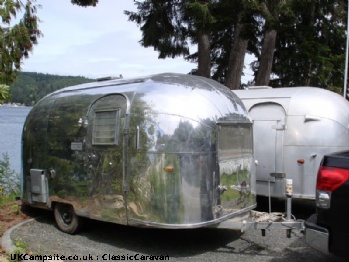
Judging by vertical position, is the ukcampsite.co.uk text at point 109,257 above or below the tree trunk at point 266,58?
below

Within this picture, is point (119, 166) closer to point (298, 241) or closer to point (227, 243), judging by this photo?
point (227, 243)

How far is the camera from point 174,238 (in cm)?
684

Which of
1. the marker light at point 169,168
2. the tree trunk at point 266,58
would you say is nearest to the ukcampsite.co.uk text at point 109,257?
the marker light at point 169,168

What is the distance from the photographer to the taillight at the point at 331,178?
4.34m

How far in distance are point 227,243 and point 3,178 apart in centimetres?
719

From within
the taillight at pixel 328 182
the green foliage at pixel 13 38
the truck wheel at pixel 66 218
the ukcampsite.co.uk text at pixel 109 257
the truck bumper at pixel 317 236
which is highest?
the green foliage at pixel 13 38

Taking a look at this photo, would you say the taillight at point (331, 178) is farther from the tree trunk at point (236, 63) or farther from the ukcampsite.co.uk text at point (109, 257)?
the tree trunk at point (236, 63)

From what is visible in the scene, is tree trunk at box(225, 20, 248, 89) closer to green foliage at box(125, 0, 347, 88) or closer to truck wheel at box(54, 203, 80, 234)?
green foliage at box(125, 0, 347, 88)

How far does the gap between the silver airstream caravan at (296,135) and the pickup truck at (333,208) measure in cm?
281

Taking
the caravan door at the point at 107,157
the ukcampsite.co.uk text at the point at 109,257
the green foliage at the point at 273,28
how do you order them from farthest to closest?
the green foliage at the point at 273,28, the caravan door at the point at 107,157, the ukcampsite.co.uk text at the point at 109,257

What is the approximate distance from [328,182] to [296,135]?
3478 mm

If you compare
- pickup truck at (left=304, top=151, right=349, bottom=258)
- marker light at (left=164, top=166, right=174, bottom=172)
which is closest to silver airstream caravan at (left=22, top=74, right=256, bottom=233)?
marker light at (left=164, top=166, right=174, bottom=172)

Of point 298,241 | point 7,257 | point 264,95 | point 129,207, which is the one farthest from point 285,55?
point 7,257

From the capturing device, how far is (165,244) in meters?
6.58
